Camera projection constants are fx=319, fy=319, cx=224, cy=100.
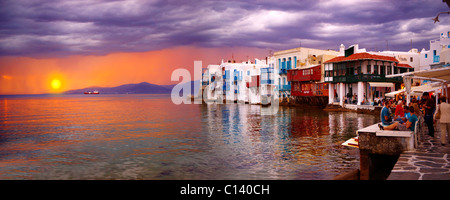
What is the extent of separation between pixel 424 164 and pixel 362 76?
45658mm

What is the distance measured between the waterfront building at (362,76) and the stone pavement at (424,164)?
135 ft

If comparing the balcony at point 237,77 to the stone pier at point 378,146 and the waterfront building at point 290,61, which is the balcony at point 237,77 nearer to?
the waterfront building at point 290,61

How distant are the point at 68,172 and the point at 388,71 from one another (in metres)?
52.3

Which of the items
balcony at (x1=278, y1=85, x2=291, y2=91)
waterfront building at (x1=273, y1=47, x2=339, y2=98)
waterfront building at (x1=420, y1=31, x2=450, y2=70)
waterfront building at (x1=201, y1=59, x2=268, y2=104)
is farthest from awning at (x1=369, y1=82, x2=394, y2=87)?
waterfront building at (x1=201, y1=59, x2=268, y2=104)

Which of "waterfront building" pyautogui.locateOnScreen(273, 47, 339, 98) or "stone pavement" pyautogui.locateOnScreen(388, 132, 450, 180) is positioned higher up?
"waterfront building" pyautogui.locateOnScreen(273, 47, 339, 98)

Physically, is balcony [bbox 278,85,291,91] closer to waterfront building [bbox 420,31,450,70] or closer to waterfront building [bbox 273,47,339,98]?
waterfront building [bbox 273,47,339,98]

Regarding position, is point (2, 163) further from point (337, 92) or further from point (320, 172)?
point (337, 92)

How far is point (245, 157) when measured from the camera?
18078 millimetres

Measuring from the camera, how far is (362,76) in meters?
51.3

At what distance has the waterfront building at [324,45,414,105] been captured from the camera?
169 feet

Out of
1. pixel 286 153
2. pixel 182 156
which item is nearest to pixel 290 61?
pixel 286 153

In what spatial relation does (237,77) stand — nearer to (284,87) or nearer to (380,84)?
(284,87)

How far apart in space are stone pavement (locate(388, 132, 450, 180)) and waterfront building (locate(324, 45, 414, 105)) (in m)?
41.2
